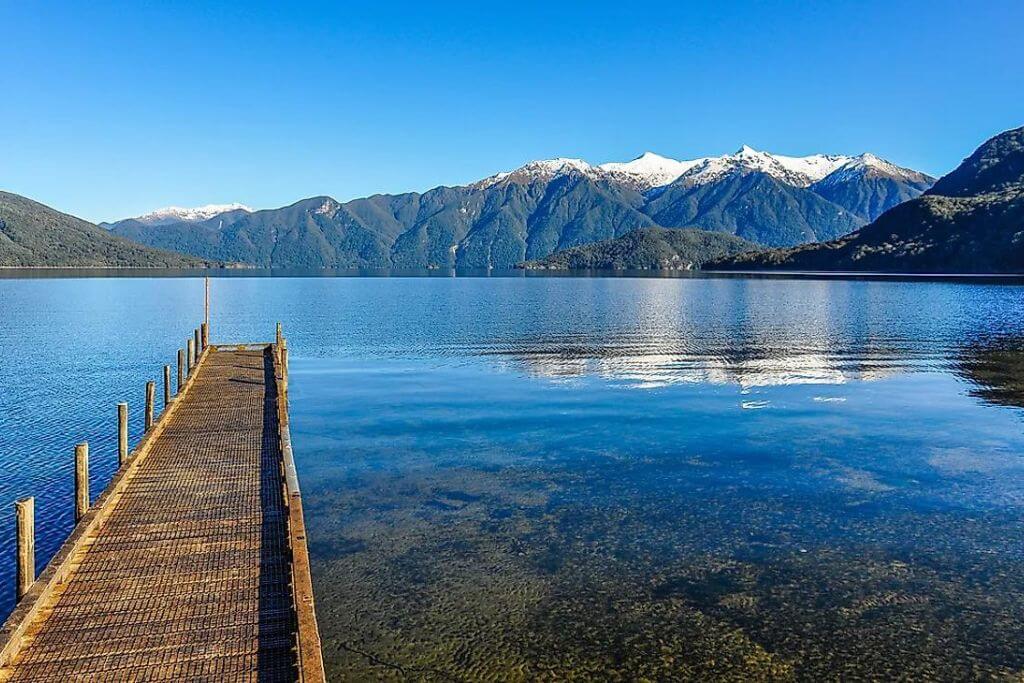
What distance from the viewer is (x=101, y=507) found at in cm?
1762

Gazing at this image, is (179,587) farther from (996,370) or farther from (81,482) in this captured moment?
(996,370)

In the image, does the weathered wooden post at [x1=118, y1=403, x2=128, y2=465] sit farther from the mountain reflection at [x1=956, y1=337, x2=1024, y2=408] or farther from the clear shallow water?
the mountain reflection at [x1=956, y1=337, x2=1024, y2=408]

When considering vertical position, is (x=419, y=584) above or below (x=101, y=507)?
below

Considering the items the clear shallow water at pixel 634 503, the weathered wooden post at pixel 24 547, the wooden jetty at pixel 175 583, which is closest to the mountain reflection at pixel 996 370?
the clear shallow water at pixel 634 503

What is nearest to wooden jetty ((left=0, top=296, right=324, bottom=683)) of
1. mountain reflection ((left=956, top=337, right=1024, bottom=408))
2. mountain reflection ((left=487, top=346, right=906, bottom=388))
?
mountain reflection ((left=487, top=346, right=906, bottom=388))

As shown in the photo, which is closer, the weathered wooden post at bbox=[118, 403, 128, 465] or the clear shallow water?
the clear shallow water

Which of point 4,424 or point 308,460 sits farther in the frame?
point 4,424

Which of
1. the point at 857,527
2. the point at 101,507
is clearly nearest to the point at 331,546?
the point at 101,507

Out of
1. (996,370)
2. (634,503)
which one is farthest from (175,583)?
(996,370)

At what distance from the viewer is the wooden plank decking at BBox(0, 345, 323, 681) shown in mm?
11625

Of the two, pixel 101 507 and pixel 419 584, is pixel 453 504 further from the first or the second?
pixel 101 507

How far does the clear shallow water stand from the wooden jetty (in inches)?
74.5

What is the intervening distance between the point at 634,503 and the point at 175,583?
13600 millimetres

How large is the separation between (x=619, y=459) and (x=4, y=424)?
27226 mm
